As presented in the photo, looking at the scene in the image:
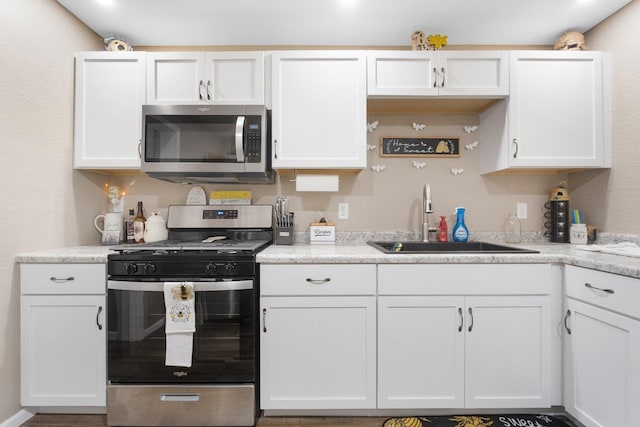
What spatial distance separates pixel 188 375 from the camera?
5.41 ft

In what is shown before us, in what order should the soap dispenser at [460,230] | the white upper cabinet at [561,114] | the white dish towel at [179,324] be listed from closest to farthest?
the white dish towel at [179,324]
the white upper cabinet at [561,114]
the soap dispenser at [460,230]

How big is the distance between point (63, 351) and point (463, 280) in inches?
87.2

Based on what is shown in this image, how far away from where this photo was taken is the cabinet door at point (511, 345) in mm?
1678

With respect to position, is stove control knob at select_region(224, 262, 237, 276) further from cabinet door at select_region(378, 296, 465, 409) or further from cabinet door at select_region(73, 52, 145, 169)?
A: cabinet door at select_region(73, 52, 145, 169)

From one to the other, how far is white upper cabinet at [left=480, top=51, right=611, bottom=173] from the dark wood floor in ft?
5.15

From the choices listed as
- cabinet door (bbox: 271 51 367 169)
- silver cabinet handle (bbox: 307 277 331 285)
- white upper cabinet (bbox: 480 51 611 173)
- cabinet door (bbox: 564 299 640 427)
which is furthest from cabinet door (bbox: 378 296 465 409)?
white upper cabinet (bbox: 480 51 611 173)

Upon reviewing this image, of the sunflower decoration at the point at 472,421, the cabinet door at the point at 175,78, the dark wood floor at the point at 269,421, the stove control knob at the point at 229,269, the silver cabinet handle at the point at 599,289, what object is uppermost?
the cabinet door at the point at 175,78

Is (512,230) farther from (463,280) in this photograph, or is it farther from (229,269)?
(229,269)

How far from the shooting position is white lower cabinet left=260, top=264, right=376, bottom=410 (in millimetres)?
1685

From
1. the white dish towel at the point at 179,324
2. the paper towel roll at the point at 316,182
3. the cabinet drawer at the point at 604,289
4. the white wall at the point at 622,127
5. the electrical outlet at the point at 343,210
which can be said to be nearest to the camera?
the cabinet drawer at the point at 604,289

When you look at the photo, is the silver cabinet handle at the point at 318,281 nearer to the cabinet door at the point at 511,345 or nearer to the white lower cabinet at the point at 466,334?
the white lower cabinet at the point at 466,334

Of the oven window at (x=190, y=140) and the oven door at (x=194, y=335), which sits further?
the oven window at (x=190, y=140)

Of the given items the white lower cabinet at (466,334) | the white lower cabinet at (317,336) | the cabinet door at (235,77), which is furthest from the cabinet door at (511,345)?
the cabinet door at (235,77)

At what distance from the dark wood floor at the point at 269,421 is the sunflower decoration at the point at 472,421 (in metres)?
0.39
